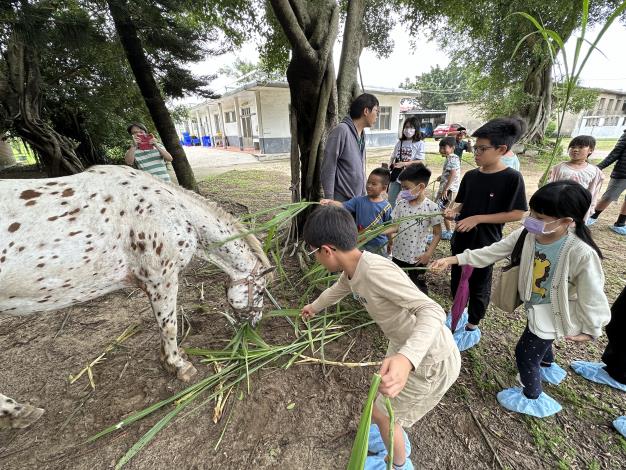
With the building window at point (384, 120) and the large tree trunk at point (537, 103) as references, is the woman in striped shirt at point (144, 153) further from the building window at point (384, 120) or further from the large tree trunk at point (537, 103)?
Result: the building window at point (384, 120)

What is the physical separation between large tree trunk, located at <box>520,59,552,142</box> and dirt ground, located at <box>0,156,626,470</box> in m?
13.3

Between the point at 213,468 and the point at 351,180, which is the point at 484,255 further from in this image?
the point at 213,468

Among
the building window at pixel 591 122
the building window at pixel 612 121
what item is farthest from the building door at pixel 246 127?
the building window at pixel 612 121

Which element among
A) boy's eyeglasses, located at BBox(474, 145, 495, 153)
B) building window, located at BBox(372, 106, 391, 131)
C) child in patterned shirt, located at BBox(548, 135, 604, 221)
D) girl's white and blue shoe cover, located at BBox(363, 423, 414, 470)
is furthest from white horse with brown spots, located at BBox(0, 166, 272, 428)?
building window, located at BBox(372, 106, 391, 131)

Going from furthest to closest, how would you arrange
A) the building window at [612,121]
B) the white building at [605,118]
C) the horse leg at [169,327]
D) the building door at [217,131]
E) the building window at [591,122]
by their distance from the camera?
the building window at [612,121] → the building door at [217,131] → the building window at [591,122] → the white building at [605,118] → the horse leg at [169,327]

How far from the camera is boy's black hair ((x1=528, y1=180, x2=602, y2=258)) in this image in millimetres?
1423

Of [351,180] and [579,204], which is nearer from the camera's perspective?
[579,204]

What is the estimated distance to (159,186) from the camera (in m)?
2.11

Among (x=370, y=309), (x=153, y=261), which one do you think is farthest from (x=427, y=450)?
(x=153, y=261)

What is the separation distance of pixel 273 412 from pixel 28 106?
26.1 feet

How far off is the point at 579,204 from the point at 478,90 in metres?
15.5

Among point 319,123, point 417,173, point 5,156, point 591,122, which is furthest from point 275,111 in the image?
point 591,122

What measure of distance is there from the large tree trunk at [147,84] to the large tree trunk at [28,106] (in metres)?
1.52

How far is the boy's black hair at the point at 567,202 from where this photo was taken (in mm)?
1423
